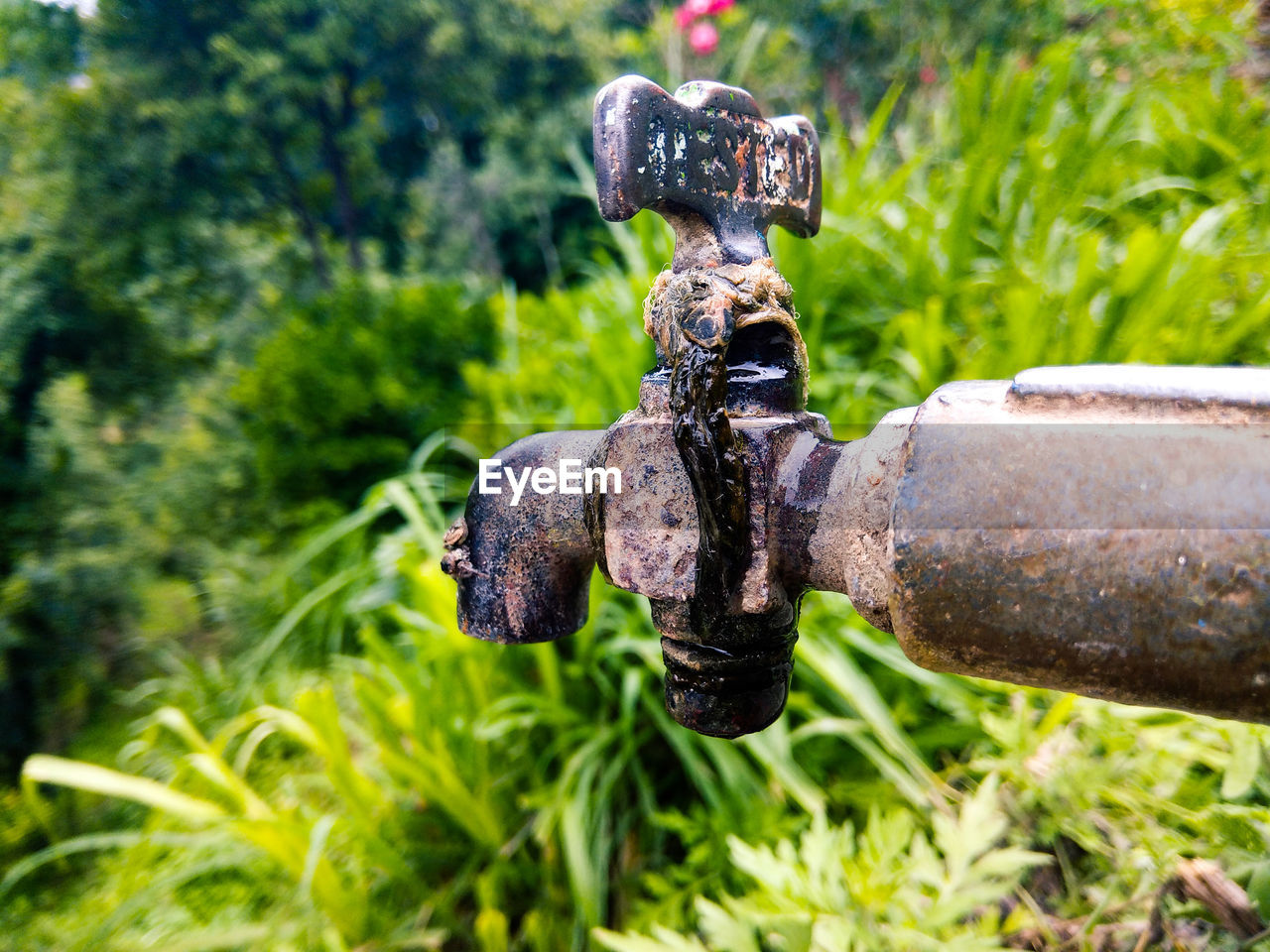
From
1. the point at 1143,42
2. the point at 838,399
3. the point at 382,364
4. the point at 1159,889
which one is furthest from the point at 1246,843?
the point at 382,364

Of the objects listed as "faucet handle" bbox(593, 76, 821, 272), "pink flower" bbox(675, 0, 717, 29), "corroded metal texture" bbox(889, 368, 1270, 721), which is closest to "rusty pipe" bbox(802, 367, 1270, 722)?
"corroded metal texture" bbox(889, 368, 1270, 721)

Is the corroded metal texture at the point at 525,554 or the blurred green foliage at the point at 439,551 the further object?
the blurred green foliage at the point at 439,551

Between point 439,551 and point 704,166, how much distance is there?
1.22 m

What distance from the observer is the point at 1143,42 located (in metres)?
1.91

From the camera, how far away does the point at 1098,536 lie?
0.97ft

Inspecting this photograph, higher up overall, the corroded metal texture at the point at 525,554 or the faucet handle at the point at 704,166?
the faucet handle at the point at 704,166

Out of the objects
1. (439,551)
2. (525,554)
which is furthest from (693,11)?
(525,554)

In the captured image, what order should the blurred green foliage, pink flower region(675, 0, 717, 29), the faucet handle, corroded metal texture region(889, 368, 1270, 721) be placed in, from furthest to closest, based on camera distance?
pink flower region(675, 0, 717, 29)
the blurred green foliage
the faucet handle
corroded metal texture region(889, 368, 1270, 721)

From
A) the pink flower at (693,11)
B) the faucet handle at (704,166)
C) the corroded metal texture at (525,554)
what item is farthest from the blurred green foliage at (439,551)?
the faucet handle at (704,166)

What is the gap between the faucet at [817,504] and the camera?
0.29m

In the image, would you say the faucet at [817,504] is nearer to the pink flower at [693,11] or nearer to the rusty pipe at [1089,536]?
the rusty pipe at [1089,536]

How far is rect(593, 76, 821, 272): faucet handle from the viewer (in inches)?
16.4

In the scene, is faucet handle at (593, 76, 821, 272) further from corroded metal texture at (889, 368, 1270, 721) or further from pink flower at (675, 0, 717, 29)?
pink flower at (675, 0, 717, 29)

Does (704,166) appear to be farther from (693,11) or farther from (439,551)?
(693,11)
